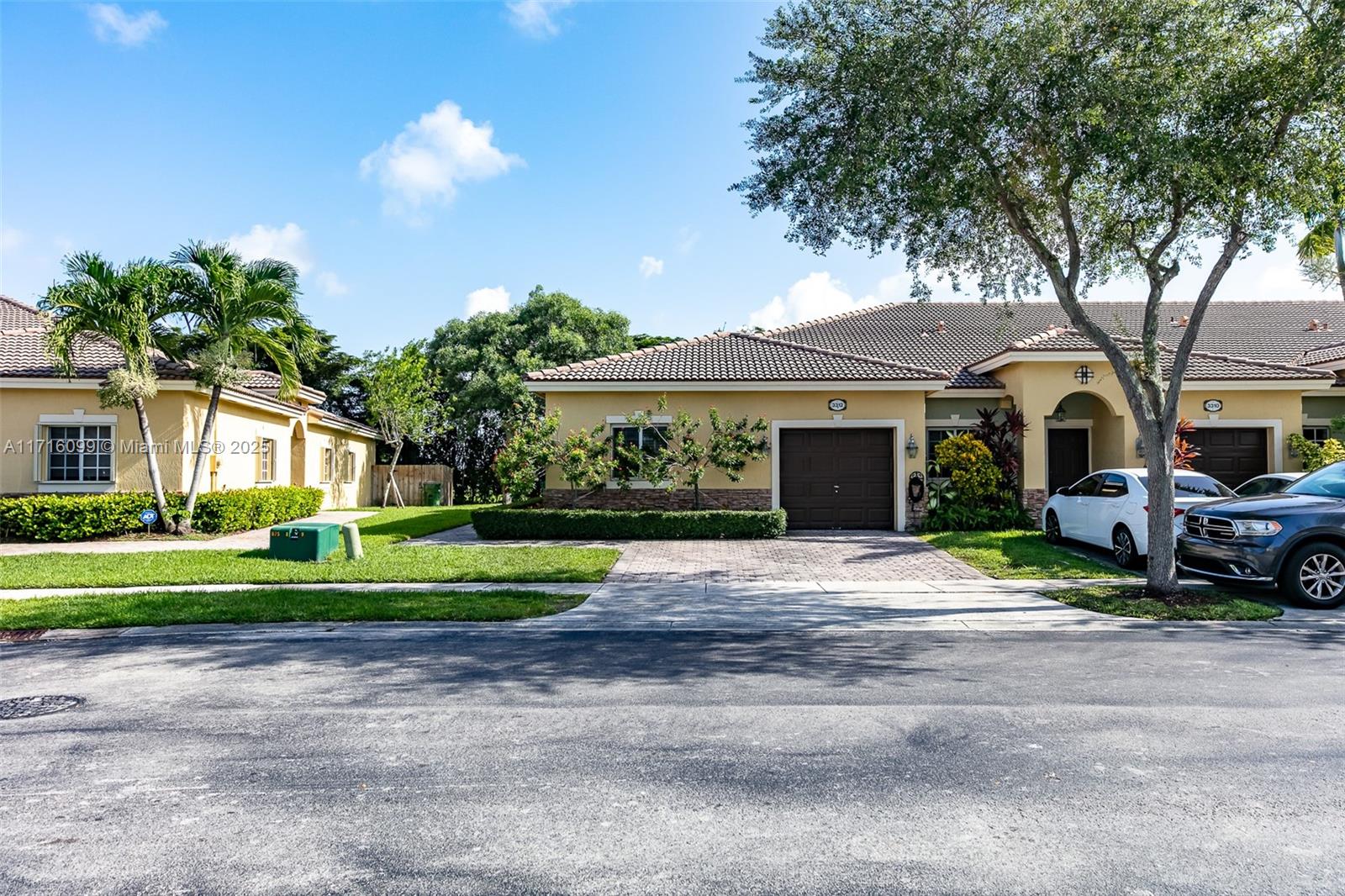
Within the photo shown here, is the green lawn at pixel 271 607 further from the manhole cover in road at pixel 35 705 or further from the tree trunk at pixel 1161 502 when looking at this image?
the tree trunk at pixel 1161 502

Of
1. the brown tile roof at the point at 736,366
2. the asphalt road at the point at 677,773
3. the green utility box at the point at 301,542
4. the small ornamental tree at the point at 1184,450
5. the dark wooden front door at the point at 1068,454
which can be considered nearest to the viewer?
the asphalt road at the point at 677,773

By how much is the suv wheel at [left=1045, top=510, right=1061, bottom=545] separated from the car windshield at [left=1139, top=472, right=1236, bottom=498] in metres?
2.36

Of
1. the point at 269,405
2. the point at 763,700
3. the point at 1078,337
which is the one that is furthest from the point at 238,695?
the point at 1078,337

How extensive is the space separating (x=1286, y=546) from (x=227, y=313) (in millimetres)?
18392

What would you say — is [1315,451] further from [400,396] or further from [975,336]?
[400,396]

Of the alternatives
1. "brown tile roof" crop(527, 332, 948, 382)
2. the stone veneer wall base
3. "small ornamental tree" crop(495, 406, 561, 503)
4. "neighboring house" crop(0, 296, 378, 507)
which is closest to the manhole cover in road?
"small ornamental tree" crop(495, 406, 561, 503)

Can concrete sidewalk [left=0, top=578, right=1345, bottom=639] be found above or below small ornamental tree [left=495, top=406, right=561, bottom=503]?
below

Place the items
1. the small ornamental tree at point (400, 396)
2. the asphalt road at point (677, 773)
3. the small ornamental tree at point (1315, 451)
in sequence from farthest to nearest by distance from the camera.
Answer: the small ornamental tree at point (400, 396)
the small ornamental tree at point (1315, 451)
the asphalt road at point (677, 773)

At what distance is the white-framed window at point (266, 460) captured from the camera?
842 inches

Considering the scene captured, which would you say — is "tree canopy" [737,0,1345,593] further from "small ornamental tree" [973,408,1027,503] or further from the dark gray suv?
"small ornamental tree" [973,408,1027,503]

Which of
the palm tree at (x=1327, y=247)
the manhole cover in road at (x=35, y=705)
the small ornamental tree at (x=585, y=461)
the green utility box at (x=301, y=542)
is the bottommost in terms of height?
the manhole cover in road at (x=35, y=705)

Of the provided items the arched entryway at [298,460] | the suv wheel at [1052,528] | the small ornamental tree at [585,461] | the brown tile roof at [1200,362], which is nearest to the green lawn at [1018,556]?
the suv wheel at [1052,528]

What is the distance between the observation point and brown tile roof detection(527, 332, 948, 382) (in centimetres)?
1733

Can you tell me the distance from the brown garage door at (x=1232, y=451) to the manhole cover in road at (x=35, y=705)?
20894 millimetres
